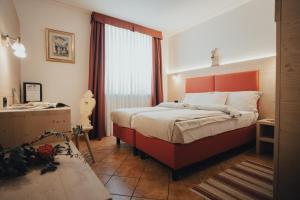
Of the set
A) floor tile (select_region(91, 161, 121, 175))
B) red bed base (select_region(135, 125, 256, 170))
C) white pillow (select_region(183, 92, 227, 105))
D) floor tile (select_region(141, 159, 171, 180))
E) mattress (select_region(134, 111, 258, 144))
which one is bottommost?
floor tile (select_region(91, 161, 121, 175))

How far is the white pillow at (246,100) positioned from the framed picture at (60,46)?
10.7 feet

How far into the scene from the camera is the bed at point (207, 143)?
179 centimetres

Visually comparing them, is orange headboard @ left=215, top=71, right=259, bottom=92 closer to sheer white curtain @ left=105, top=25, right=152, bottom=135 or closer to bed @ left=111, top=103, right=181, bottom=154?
bed @ left=111, top=103, right=181, bottom=154

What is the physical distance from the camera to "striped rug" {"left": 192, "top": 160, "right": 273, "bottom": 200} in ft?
4.97

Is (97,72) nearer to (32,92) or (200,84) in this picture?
(32,92)

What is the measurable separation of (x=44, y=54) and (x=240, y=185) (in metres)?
3.66

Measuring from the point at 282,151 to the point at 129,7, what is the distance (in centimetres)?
339

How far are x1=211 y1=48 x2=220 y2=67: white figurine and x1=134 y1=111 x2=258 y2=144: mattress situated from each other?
1.41 meters

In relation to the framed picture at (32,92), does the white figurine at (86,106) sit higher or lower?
lower

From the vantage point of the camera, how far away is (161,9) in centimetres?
339

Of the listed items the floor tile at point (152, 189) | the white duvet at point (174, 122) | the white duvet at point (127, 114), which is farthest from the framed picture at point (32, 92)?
the floor tile at point (152, 189)

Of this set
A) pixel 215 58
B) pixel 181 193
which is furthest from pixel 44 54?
pixel 215 58

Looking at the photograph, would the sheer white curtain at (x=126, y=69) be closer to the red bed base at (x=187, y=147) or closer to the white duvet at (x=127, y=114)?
the white duvet at (x=127, y=114)

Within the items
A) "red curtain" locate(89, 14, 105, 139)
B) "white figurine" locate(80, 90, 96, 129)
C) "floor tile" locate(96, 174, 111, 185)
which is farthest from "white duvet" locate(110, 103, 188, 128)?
"floor tile" locate(96, 174, 111, 185)
